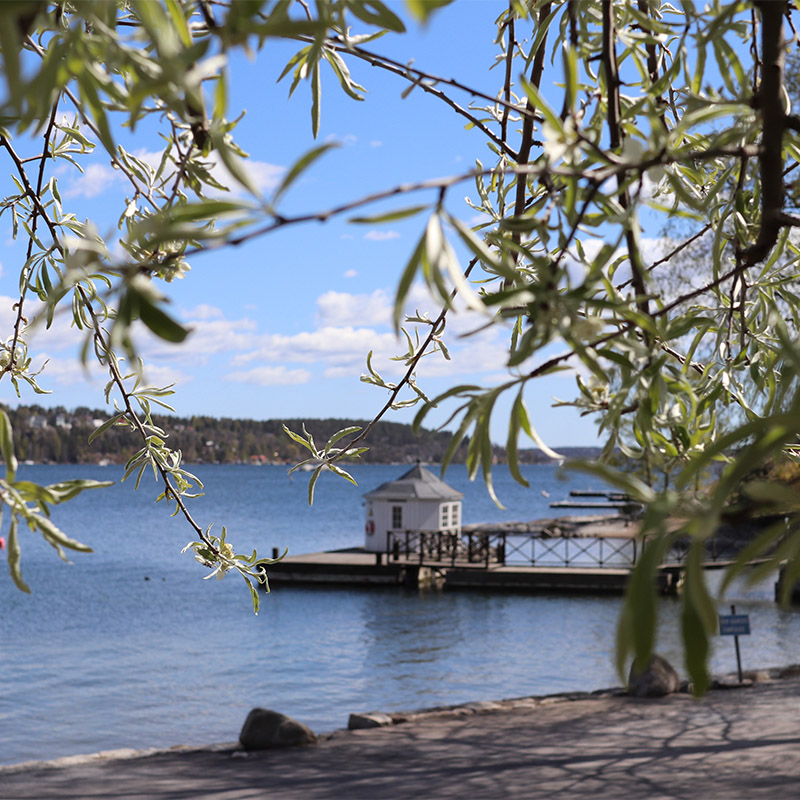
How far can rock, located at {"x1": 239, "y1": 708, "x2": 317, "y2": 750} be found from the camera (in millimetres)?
7723

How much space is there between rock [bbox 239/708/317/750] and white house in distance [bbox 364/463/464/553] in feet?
43.1

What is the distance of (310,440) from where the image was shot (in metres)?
1.17

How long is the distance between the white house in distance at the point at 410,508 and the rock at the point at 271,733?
1313 cm

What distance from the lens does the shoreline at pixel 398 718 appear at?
24.4 feet

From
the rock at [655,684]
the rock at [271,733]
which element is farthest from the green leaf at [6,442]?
the rock at [655,684]

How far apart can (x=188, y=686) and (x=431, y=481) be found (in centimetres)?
1096

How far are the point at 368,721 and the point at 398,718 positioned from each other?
320 millimetres

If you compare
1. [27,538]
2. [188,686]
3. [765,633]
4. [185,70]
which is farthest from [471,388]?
[27,538]

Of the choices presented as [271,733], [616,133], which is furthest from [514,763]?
[616,133]

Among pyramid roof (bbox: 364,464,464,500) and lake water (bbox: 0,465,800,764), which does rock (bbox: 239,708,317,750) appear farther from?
pyramid roof (bbox: 364,464,464,500)

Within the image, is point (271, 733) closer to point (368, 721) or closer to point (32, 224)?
point (368, 721)

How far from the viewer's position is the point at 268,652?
14406 mm

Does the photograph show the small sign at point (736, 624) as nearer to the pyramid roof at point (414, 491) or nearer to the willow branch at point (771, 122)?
the willow branch at point (771, 122)

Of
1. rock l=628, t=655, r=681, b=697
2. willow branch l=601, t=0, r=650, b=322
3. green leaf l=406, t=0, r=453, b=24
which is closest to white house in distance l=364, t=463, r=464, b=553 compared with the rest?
rock l=628, t=655, r=681, b=697
